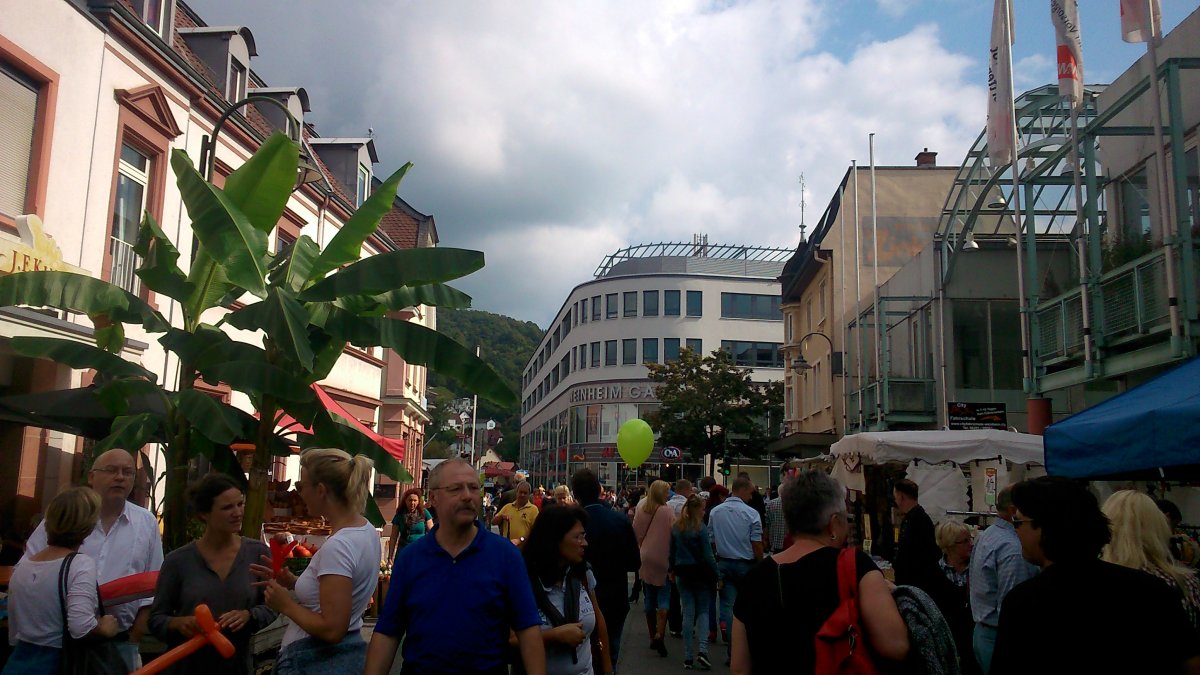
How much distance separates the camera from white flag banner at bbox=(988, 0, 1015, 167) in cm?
1683

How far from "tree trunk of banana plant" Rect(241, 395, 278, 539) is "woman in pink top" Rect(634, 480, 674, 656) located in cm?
435

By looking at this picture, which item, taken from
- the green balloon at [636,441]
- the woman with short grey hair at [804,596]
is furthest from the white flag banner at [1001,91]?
the woman with short grey hair at [804,596]

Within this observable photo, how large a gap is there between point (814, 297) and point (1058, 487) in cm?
3496

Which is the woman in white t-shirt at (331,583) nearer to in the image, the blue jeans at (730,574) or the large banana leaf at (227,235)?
the large banana leaf at (227,235)

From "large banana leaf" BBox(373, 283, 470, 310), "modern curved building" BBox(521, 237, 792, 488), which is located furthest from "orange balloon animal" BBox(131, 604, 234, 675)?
"modern curved building" BBox(521, 237, 792, 488)

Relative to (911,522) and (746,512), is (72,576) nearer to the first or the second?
(911,522)

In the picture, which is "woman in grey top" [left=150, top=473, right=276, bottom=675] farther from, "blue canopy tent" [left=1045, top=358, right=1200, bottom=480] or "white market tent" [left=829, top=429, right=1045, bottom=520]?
"white market tent" [left=829, top=429, right=1045, bottom=520]

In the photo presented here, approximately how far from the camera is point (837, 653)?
10.8 feet

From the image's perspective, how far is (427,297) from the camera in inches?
394

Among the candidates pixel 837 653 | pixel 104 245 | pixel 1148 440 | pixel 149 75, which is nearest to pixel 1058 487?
pixel 837 653

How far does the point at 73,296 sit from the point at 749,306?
217ft

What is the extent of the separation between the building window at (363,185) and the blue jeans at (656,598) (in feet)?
56.6

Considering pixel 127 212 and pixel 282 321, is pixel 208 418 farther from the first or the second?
pixel 127 212

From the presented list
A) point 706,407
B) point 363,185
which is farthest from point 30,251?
point 706,407
